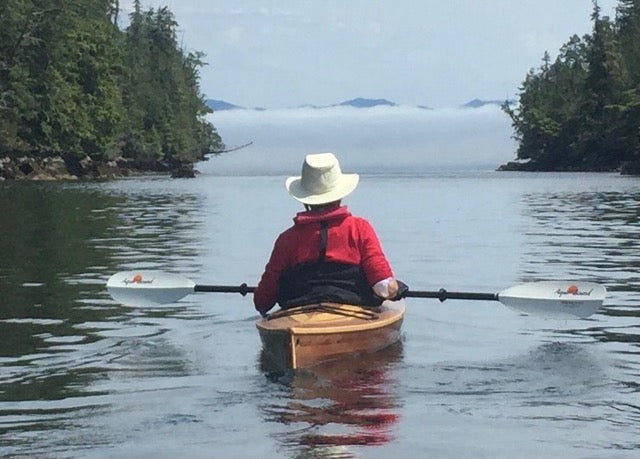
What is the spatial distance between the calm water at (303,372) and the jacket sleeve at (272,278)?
59 centimetres

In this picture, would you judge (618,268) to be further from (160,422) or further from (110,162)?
(110,162)

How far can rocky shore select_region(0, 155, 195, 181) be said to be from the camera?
8256cm

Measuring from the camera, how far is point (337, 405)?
10.4m

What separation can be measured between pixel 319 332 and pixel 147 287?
3.82 m

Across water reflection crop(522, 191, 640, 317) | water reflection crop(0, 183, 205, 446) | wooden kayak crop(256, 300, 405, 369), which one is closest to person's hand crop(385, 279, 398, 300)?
wooden kayak crop(256, 300, 405, 369)

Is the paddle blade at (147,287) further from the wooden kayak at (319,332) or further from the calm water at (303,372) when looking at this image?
the wooden kayak at (319,332)

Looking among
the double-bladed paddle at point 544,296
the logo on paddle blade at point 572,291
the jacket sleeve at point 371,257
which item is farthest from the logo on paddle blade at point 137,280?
the logo on paddle blade at point 572,291

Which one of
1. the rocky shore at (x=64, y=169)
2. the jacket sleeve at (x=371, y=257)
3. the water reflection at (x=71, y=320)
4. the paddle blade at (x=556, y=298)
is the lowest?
the rocky shore at (x=64, y=169)

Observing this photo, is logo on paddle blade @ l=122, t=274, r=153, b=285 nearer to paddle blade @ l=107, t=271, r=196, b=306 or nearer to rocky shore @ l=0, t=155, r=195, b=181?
paddle blade @ l=107, t=271, r=196, b=306

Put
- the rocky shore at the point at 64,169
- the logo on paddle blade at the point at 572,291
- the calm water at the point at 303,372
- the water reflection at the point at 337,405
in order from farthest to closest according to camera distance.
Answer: the rocky shore at the point at 64,169
the logo on paddle blade at the point at 572,291
the calm water at the point at 303,372
the water reflection at the point at 337,405

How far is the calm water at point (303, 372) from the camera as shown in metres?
9.35

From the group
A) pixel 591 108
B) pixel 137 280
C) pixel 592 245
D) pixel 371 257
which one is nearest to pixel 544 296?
pixel 371 257

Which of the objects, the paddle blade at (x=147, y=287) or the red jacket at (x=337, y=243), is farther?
the paddle blade at (x=147, y=287)

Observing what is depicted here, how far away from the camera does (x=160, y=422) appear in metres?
9.95
